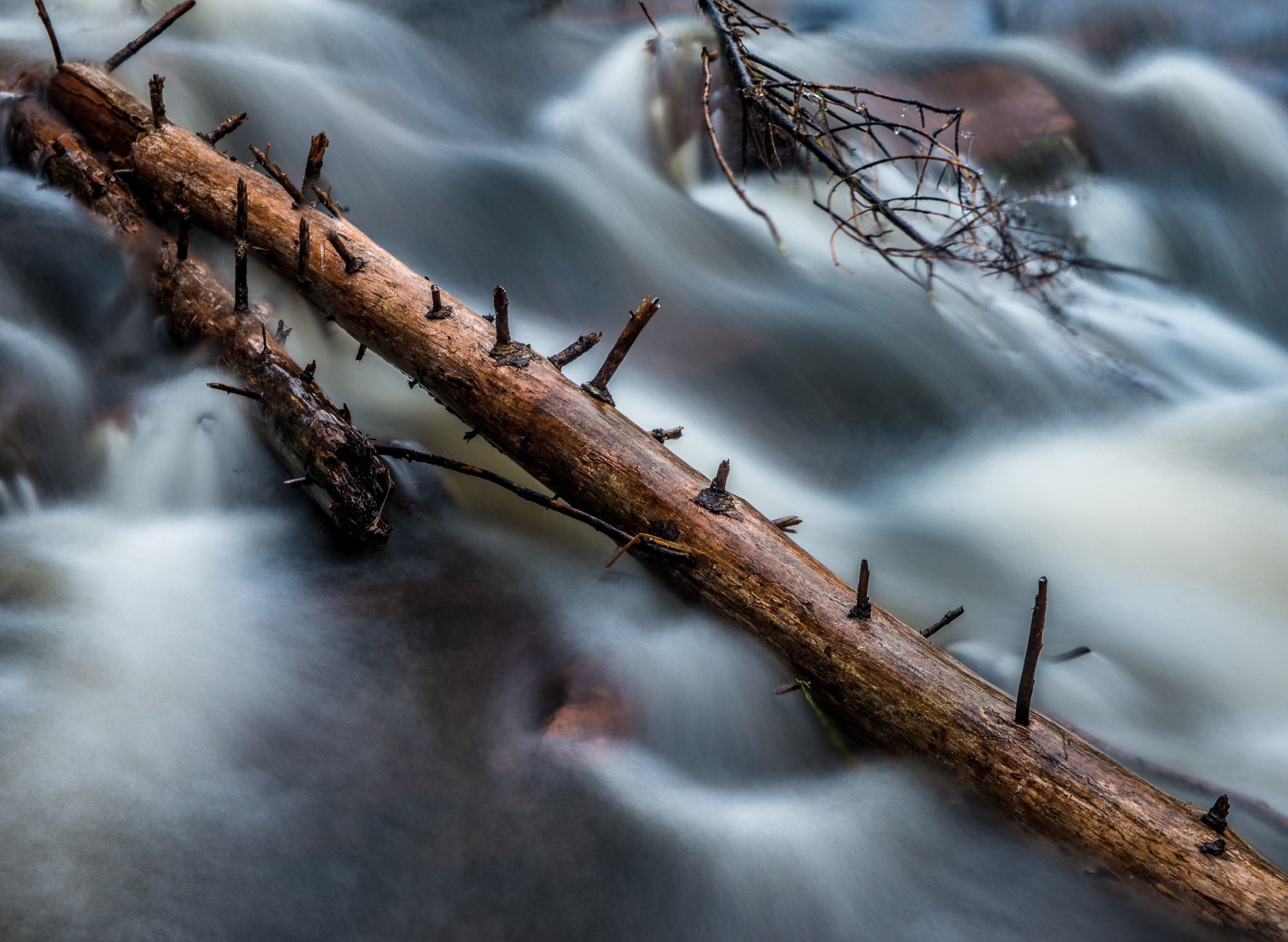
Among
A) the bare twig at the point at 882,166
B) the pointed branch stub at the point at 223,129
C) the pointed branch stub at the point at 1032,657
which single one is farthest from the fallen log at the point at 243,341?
Result: the pointed branch stub at the point at 1032,657

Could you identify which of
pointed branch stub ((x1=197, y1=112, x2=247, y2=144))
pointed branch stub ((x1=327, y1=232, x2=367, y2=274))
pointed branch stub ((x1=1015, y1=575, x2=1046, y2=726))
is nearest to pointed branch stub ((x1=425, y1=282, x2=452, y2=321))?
pointed branch stub ((x1=327, y1=232, x2=367, y2=274))

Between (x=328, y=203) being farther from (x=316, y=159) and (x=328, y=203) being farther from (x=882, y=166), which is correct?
(x=882, y=166)

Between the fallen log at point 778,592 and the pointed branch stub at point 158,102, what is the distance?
0.36m

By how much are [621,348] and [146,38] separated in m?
2.82

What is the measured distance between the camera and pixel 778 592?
2.11 meters

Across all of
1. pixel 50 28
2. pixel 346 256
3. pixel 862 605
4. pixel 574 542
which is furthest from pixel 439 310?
pixel 50 28

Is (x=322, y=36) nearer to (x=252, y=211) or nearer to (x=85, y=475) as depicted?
(x=252, y=211)

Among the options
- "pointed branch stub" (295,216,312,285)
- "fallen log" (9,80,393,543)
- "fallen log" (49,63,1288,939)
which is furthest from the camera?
"pointed branch stub" (295,216,312,285)

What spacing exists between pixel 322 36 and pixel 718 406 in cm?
359

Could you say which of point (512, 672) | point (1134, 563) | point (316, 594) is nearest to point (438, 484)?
point (316, 594)

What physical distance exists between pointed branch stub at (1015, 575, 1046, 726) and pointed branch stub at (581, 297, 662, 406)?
109 cm

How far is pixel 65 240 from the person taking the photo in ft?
11.0

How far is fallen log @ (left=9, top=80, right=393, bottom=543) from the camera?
246 centimetres

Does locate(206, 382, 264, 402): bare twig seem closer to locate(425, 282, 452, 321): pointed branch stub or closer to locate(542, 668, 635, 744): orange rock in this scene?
locate(425, 282, 452, 321): pointed branch stub
